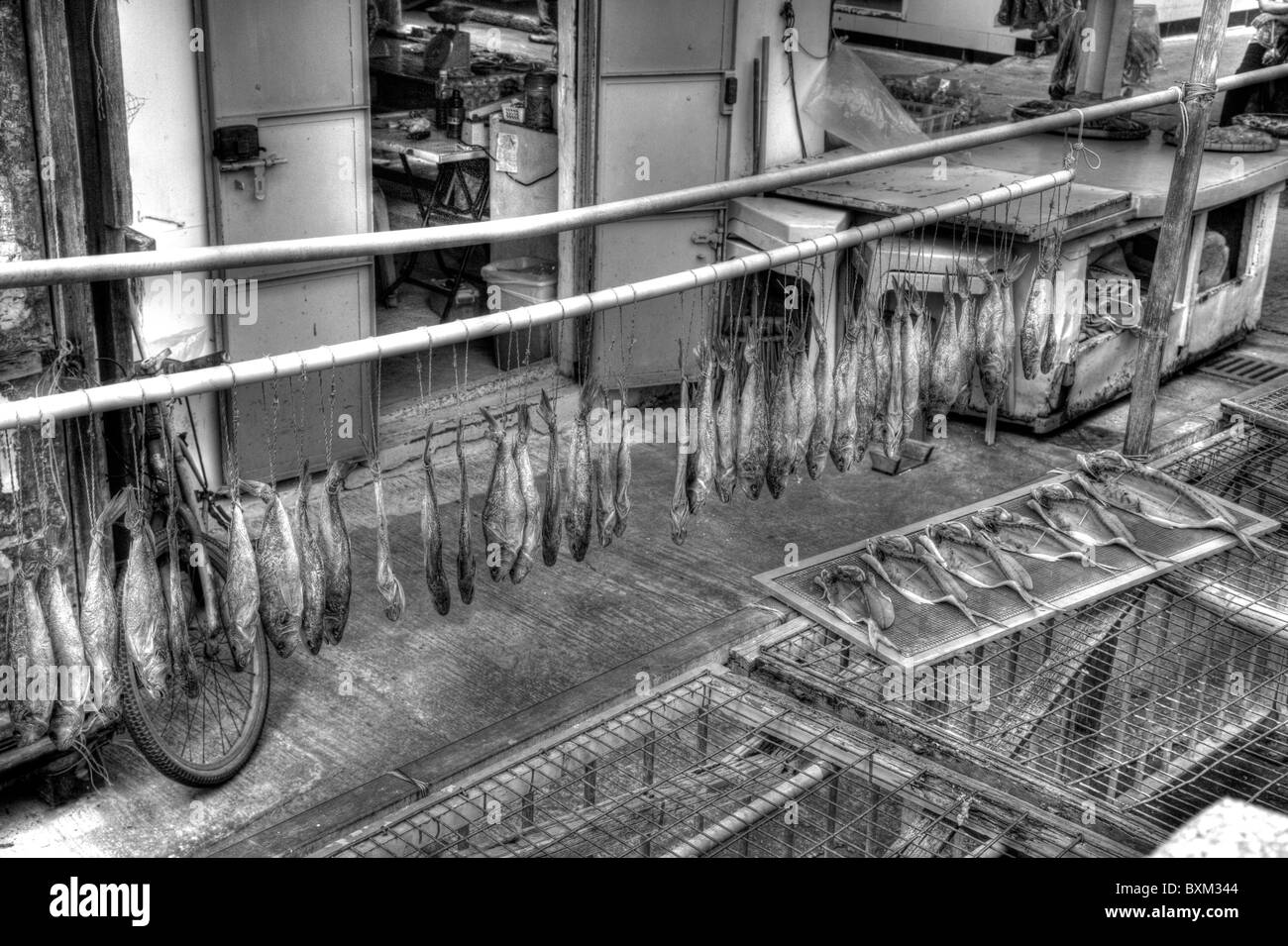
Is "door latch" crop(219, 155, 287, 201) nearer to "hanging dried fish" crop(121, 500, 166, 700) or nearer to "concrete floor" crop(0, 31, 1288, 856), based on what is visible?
"concrete floor" crop(0, 31, 1288, 856)

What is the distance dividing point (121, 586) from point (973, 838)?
107 inches

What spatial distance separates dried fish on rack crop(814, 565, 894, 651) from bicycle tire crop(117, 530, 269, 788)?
87.0 inches

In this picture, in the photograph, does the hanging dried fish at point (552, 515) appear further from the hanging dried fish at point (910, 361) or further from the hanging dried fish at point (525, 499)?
the hanging dried fish at point (910, 361)

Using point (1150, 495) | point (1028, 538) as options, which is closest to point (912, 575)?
point (1028, 538)

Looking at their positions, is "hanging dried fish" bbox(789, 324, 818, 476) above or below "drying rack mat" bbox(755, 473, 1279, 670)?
above

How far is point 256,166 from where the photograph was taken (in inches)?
292

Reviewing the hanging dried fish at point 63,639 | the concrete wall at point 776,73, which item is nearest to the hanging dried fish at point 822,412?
the hanging dried fish at point 63,639

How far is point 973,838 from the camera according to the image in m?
4.41

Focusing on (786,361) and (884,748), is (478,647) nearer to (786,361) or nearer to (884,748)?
(786,361)

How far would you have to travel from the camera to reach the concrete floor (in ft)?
18.4

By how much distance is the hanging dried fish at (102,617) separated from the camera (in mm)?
4320

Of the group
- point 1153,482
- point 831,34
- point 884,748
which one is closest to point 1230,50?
point 831,34

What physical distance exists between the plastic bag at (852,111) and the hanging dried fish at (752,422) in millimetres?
4461

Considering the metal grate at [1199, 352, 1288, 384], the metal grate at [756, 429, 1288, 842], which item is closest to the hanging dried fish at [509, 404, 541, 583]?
the metal grate at [756, 429, 1288, 842]
